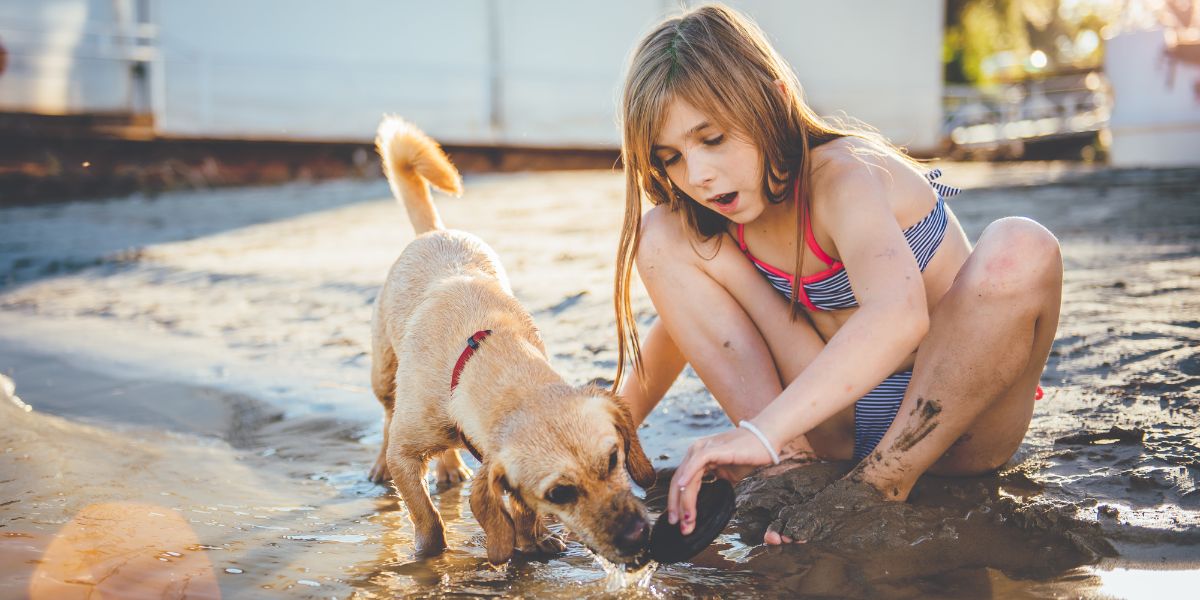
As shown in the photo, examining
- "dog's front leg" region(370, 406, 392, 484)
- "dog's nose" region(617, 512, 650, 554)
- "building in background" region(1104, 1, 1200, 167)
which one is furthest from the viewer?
"building in background" region(1104, 1, 1200, 167)

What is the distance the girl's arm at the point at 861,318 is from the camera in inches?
108

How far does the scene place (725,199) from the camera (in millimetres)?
3178

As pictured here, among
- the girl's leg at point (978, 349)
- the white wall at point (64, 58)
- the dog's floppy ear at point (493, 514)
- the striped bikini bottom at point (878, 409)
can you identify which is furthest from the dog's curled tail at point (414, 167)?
the white wall at point (64, 58)

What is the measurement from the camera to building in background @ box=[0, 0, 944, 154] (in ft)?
44.0

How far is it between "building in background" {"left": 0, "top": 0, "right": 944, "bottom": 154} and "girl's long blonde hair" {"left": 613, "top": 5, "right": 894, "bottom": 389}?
32.3 feet

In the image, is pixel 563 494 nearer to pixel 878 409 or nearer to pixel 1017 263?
pixel 878 409

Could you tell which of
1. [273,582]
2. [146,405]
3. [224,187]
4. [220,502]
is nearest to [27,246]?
[224,187]

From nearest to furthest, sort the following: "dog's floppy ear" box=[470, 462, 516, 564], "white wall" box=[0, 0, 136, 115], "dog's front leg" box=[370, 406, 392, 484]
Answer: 1. "dog's floppy ear" box=[470, 462, 516, 564]
2. "dog's front leg" box=[370, 406, 392, 484]
3. "white wall" box=[0, 0, 136, 115]

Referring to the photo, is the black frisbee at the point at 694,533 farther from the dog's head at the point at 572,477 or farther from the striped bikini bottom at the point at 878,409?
the striped bikini bottom at the point at 878,409

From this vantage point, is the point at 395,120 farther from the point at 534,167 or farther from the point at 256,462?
the point at 534,167

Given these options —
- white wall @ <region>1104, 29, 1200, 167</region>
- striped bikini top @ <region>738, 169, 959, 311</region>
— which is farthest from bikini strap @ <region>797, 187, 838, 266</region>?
white wall @ <region>1104, 29, 1200, 167</region>

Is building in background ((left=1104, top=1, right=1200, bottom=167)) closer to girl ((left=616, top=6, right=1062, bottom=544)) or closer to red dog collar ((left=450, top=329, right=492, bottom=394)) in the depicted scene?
girl ((left=616, top=6, right=1062, bottom=544))

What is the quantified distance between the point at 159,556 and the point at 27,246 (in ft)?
26.2

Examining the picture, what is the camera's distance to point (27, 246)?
9828 millimetres
